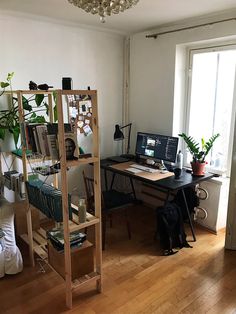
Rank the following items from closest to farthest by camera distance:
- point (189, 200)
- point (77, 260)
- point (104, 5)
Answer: point (104, 5) → point (77, 260) → point (189, 200)

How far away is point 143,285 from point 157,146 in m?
1.64

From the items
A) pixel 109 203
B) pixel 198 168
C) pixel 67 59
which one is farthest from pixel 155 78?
pixel 109 203

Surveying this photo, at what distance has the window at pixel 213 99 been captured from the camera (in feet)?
10.3

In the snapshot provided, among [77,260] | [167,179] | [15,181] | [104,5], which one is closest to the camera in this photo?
[104,5]

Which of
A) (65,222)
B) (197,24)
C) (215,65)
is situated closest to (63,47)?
(197,24)

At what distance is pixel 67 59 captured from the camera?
133 inches

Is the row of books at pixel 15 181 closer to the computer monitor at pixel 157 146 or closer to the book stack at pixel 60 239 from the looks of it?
the book stack at pixel 60 239

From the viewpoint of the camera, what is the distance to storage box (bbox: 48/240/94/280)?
7.23ft

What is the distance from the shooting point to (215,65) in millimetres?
3230

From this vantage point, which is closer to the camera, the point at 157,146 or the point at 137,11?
the point at 137,11

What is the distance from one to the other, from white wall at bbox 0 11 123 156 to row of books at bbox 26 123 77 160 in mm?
1037

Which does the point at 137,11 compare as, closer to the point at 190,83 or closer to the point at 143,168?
the point at 190,83

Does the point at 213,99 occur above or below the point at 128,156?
above

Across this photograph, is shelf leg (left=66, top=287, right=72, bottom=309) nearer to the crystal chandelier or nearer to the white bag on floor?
the white bag on floor
